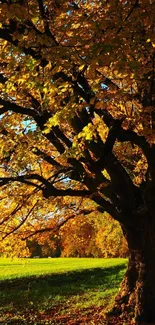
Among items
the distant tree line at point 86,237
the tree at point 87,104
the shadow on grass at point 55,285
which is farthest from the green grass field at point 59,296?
the tree at point 87,104

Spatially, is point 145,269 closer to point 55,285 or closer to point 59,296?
point 59,296

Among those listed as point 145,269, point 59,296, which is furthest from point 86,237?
point 145,269

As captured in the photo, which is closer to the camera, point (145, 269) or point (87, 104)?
point (87, 104)

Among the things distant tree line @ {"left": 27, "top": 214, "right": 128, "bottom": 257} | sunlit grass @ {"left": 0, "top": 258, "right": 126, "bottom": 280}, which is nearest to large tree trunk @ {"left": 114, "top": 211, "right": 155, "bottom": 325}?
distant tree line @ {"left": 27, "top": 214, "right": 128, "bottom": 257}

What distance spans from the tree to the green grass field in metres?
1.96

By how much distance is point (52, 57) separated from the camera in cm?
529

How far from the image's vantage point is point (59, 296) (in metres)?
17.6

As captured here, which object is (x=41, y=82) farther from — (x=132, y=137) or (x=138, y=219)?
(x=138, y=219)

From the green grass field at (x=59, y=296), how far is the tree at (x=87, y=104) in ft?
6.43

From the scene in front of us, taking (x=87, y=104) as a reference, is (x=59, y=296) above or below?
below

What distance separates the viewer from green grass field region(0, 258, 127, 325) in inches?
485

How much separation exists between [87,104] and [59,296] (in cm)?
1316

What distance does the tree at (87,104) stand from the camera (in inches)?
220

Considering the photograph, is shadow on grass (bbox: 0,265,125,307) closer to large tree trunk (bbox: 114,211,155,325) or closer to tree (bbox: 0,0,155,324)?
tree (bbox: 0,0,155,324)
